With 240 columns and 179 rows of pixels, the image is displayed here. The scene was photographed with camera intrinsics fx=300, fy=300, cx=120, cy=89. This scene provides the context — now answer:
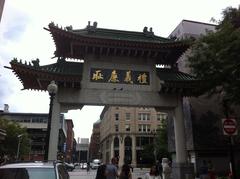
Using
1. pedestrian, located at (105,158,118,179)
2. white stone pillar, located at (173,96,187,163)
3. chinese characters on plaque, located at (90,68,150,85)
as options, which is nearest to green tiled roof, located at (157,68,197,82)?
chinese characters on plaque, located at (90,68,150,85)

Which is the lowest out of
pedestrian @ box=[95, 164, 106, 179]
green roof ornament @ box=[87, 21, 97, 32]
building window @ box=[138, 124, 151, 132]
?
pedestrian @ box=[95, 164, 106, 179]

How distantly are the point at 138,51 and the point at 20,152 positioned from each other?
1702 inches

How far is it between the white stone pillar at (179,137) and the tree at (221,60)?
3.98 metres

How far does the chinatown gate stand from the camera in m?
18.3

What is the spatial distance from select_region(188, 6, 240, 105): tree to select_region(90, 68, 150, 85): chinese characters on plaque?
484 cm

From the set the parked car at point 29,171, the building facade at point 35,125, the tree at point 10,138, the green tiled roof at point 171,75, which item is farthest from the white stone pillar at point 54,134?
the building facade at point 35,125

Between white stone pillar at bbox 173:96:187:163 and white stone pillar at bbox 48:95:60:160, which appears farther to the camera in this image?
white stone pillar at bbox 173:96:187:163

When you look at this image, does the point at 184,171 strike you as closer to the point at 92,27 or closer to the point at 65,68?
the point at 65,68

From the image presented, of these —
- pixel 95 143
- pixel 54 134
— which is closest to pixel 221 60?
pixel 54 134

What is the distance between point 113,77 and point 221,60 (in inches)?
306

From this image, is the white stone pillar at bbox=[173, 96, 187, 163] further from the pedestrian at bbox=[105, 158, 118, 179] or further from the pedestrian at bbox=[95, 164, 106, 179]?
the pedestrian at bbox=[95, 164, 106, 179]

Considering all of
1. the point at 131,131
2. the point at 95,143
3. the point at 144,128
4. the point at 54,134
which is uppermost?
the point at 95,143

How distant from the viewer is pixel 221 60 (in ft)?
44.8

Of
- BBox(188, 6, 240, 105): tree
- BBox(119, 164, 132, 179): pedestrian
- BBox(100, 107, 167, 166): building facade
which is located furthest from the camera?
BBox(100, 107, 167, 166): building facade
